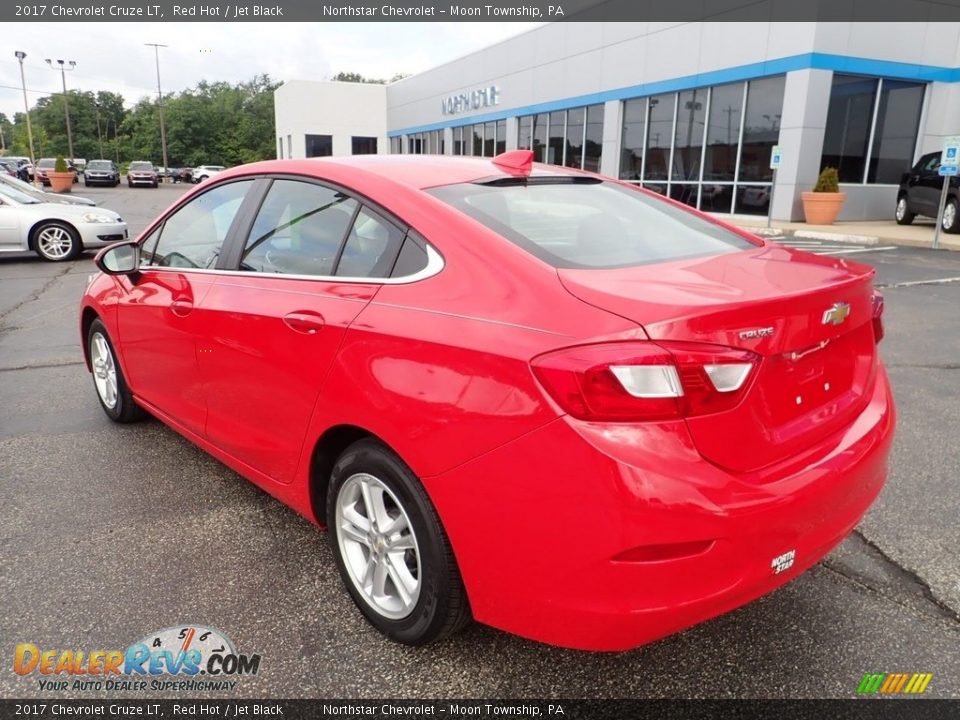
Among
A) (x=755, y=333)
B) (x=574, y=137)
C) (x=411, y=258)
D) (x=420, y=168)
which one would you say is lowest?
(x=755, y=333)

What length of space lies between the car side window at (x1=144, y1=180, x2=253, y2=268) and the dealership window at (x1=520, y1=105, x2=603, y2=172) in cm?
2096

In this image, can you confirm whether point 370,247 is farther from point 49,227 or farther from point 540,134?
point 540,134

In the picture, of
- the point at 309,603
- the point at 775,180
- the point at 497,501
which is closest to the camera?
the point at 497,501

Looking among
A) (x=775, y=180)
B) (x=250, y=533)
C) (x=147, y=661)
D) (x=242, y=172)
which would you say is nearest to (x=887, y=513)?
(x=250, y=533)

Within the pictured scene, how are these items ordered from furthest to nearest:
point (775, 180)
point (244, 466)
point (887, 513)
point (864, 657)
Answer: point (775, 180)
point (887, 513)
point (244, 466)
point (864, 657)

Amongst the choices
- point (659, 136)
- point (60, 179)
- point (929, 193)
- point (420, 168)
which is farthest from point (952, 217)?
point (60, 179)

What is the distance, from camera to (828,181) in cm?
1653

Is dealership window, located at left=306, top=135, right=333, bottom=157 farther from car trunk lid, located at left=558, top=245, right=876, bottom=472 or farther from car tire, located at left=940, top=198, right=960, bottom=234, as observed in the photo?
car trunk lid, located at left=558, top=245, right=876, bottom=472

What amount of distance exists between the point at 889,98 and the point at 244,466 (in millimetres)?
19995

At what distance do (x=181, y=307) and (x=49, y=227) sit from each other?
1133 centimetres

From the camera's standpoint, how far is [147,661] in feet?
7.67

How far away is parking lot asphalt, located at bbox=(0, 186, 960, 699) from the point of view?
7.34ft

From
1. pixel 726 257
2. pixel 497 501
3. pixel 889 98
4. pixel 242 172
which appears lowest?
pixel 497 501

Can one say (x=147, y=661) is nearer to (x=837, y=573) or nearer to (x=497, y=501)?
(x=497, y=501)
